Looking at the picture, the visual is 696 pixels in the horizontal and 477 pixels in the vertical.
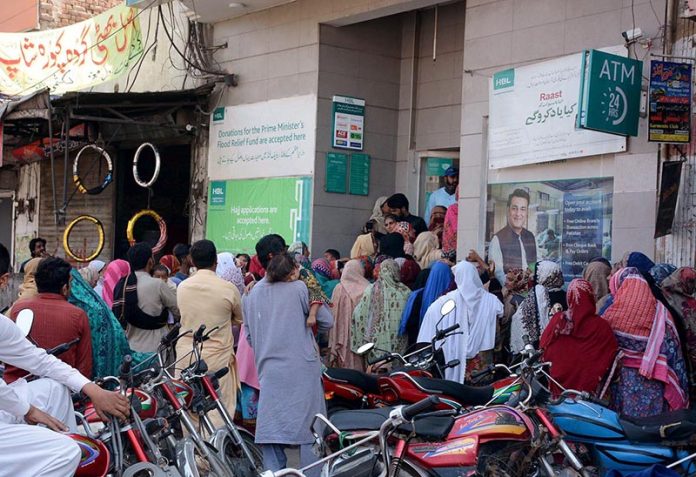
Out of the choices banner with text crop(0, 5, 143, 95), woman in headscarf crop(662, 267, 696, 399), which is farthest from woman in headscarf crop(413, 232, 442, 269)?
banner with text crop(0, 5, 143, 95)

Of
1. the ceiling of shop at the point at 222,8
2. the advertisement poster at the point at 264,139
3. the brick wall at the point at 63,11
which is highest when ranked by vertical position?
the brick wall at the point at 63,11

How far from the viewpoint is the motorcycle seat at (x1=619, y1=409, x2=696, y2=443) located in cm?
579

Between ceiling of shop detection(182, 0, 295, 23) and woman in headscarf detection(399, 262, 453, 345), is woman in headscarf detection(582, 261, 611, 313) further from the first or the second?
ceiling of shop detection(182, 0, 295, 23)

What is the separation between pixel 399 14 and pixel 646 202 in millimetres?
6147

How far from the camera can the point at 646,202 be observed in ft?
31.9

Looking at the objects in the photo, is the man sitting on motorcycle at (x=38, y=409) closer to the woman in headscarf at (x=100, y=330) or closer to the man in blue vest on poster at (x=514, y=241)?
the woman in headscarf at (x=100, y=330)

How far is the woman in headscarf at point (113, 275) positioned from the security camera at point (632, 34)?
17.1 feet

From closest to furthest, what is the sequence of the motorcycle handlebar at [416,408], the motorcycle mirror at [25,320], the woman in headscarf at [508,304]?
the motorcycle handlebar at [416,408]
the motorcycle mirror at [25,320]
the woman in headscarf at [508,304]

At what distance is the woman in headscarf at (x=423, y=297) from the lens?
953 centimetres

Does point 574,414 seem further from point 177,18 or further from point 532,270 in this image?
point 177,18

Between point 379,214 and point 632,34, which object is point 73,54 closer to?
point 379,214

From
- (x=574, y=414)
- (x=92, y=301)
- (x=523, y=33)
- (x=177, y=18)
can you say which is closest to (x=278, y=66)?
(x=177, y=18)

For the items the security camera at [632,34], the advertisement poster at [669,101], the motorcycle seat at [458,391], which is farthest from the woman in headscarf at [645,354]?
the security camera at [632,34]

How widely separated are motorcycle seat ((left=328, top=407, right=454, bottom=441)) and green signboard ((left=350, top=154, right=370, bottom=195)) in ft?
28.4
